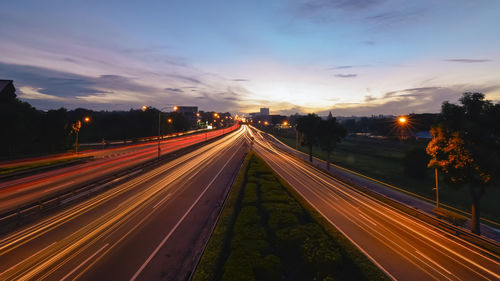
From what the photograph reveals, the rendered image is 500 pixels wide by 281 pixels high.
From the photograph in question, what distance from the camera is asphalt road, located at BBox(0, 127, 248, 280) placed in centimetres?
1150

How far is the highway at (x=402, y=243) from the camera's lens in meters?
12.7

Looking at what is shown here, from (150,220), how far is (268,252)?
35.3 ft

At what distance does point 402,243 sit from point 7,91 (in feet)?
260

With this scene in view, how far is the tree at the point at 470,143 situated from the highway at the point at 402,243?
549cm

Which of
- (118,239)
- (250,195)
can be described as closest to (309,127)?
(250,195)

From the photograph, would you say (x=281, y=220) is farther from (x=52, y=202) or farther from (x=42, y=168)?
(x=42, y=168)

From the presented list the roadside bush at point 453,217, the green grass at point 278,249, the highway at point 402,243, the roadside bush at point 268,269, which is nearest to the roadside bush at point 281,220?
the green grass at point 278,249

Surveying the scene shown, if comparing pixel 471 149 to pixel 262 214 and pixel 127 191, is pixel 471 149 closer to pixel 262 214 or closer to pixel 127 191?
pixel 262 214

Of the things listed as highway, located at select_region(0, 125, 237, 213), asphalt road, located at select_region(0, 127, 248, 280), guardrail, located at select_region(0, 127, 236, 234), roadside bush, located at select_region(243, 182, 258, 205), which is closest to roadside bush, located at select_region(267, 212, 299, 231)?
roadside bush, located at select_region(243, 182, 258, 205)

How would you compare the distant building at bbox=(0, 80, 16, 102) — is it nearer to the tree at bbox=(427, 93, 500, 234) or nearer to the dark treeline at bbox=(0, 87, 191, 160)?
the dark treeline at bbox=(0, 87, 191, 160)

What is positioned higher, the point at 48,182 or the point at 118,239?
the point at 48,182

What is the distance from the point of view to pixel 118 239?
47.7 feet

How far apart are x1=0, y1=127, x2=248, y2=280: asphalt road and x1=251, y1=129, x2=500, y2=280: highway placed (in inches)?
483

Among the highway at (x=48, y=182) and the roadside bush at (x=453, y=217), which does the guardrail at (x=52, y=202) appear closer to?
the highway at (x=48, y=182)
